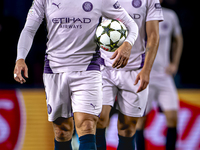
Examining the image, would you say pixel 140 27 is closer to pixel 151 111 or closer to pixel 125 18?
pixel 125 18

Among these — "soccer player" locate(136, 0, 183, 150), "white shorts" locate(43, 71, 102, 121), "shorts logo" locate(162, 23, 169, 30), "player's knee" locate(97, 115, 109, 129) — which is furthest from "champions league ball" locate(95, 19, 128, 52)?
"shorts logo" locate(162, 23, 169, 30)

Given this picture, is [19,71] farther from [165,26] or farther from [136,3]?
[165,26]

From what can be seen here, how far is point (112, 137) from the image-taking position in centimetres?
532

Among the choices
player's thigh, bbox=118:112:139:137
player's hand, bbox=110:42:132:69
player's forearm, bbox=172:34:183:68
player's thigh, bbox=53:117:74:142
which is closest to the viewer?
player's hand, bbox=110:42:132:69

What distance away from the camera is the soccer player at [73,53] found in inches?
110

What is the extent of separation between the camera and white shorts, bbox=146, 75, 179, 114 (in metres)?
5.00

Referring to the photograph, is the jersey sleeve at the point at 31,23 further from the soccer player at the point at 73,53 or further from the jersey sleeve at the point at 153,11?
the jersey sleeve at the point at 153,11

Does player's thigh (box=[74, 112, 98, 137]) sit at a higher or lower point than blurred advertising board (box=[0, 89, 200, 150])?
higher

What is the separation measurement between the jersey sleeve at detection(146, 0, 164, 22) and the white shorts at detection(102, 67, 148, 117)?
57 cm

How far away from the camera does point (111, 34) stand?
287 centimetres

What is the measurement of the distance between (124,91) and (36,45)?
2.94 metres

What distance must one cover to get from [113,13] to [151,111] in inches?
111

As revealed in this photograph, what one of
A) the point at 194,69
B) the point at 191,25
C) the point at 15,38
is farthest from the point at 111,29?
the point at 191,25

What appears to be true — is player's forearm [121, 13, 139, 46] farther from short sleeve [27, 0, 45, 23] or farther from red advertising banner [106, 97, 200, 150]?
red advertising banner [106, 97, 200, 150]
